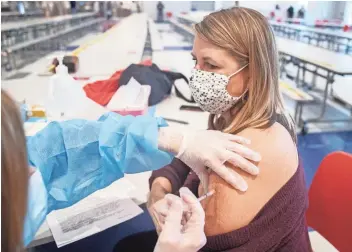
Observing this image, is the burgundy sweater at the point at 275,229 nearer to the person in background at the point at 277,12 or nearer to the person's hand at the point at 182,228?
the person's hand at the point at 182,228

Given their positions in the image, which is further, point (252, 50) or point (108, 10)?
point (108, 10)

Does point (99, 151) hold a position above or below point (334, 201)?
above

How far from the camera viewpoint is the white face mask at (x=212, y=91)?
1065 millimetres

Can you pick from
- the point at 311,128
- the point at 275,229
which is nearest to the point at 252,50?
the point at 275,229

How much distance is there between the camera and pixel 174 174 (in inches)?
50.9

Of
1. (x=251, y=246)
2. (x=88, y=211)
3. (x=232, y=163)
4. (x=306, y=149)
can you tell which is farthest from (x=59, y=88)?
(x=306, y=149)

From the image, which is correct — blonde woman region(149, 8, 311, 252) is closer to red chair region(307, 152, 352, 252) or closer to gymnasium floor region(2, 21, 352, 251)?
red chair region(307, 152, 352, 252)

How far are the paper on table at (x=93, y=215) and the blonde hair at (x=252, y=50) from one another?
482mm

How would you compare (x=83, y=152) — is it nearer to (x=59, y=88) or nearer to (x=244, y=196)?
(x=244, y=196)

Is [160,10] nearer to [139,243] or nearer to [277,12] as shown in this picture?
[277,12]

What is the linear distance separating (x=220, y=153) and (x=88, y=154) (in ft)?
1.29

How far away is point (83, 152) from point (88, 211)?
0.93ft

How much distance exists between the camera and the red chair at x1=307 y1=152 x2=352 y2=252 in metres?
1.17

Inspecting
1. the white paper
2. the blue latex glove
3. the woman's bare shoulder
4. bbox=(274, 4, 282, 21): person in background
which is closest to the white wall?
bbox=(274, 4, 282, 21): person in background
